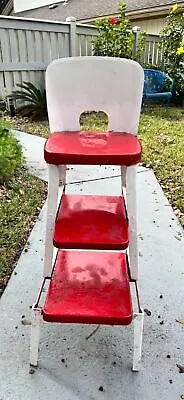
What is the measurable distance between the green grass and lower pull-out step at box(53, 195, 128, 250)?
0.56 m

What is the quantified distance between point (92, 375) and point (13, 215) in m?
1.49

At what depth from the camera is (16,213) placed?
276 cm

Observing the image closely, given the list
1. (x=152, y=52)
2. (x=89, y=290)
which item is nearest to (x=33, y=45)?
(x=152, y=52)

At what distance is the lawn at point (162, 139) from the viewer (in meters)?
3.43

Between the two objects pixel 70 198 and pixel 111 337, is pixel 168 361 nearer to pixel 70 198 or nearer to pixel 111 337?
pixel 111 337

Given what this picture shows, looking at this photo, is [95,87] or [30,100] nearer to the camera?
[95,87]

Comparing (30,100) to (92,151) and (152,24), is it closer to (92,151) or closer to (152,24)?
(92,151)

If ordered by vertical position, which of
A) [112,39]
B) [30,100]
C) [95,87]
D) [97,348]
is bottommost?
[30,100]

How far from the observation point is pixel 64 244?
1.54 m

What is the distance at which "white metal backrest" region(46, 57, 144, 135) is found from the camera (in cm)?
159

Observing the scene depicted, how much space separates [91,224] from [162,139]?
3492mm

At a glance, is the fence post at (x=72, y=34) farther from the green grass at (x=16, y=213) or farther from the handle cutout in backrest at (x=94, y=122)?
the green grass at (x=16, y=213)

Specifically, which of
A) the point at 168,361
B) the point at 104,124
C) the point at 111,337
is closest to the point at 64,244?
the point at 111,337

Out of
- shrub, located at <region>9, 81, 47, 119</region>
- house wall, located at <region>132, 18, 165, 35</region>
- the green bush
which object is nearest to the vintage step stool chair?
the green bush
